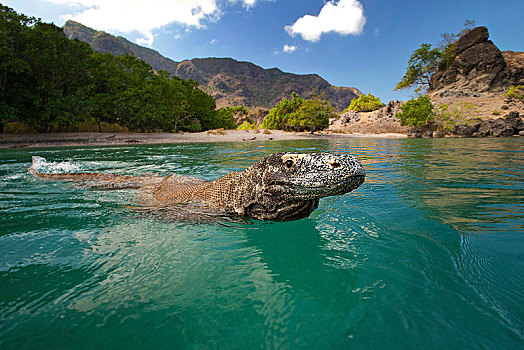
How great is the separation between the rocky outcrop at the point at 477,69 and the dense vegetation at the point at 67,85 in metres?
59.2

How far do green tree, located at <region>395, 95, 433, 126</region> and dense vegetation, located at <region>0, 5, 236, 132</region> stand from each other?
3980 centimetres

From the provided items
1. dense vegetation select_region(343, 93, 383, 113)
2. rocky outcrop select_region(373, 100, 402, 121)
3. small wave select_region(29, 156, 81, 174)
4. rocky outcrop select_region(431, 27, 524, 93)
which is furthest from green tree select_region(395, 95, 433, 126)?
small wave select_region(29, 156, 81, 174)

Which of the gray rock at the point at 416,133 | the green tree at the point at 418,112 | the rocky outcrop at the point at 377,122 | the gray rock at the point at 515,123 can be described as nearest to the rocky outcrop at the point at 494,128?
the gray rock at the point at 515,123

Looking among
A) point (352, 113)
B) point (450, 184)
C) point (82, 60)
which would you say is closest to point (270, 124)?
point (352, 113)

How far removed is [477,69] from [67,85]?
7418cm

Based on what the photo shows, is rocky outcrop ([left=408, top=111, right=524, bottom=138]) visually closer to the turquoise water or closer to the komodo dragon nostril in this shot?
the turquoise water

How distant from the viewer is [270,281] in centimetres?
210

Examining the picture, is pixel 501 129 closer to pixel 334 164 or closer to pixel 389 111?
pixel 389 111

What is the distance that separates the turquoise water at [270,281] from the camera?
4.95 feet

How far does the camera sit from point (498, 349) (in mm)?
1340

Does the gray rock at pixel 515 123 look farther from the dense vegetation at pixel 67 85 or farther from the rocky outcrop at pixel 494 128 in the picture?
the dense vegetation at pixel 67 85

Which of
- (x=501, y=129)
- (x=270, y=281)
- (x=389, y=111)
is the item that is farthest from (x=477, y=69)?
(x=270, y=281)

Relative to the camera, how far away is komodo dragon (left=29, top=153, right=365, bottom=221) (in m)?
2.49

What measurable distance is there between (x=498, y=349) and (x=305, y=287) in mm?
1183
